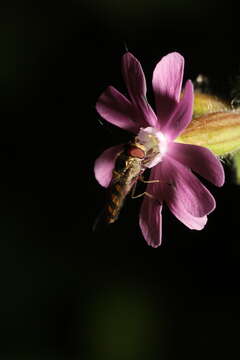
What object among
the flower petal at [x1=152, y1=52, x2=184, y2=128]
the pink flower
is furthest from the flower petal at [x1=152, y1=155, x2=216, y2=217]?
the flower petal at [x1=152, y1=52, x2=184, y2=128]

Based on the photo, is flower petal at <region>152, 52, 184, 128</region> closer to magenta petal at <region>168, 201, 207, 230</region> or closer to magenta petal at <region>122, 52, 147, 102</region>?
magenta petal at <region>122, 52, 147, 102</region>

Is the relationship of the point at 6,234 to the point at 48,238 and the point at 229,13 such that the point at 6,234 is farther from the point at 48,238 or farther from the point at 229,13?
the point at 229,13

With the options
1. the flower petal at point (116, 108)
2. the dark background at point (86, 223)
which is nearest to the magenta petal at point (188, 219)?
the flower petal at point (116, 108)

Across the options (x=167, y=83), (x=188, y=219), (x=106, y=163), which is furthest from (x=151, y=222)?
(x=167, y=83)

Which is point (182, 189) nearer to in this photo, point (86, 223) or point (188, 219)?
A: point (188, 219)

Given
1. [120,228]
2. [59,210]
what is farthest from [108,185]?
[59,210]

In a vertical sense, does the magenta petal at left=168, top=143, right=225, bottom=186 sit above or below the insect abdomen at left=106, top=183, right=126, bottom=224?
above
